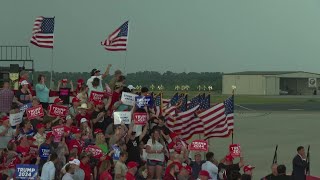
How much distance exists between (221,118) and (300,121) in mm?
26875

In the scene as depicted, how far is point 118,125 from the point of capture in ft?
46.9

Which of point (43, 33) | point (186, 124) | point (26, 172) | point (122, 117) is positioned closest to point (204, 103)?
point (186, 124)

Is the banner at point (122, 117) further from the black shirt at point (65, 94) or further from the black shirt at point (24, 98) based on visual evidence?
the black shirt at point (65, 94)

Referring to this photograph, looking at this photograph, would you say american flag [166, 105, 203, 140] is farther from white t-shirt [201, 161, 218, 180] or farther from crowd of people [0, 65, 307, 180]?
white t-shirt [201, 161, 218, 180]

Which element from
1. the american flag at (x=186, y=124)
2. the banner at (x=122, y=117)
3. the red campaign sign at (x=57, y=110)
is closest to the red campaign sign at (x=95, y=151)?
the banner at (x=122, y=117)

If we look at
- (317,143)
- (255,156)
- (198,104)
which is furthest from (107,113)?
(317,143)

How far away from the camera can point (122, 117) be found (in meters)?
13.6

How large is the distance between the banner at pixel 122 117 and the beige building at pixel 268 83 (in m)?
103

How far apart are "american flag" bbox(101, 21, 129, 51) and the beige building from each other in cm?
9429

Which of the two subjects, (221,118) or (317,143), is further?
(317,143)

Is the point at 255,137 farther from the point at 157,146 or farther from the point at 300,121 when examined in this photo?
the point at 157,146

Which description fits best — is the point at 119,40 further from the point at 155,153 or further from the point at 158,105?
the point at 155,153

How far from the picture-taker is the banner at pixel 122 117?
13592 mm

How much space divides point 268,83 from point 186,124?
101 m
